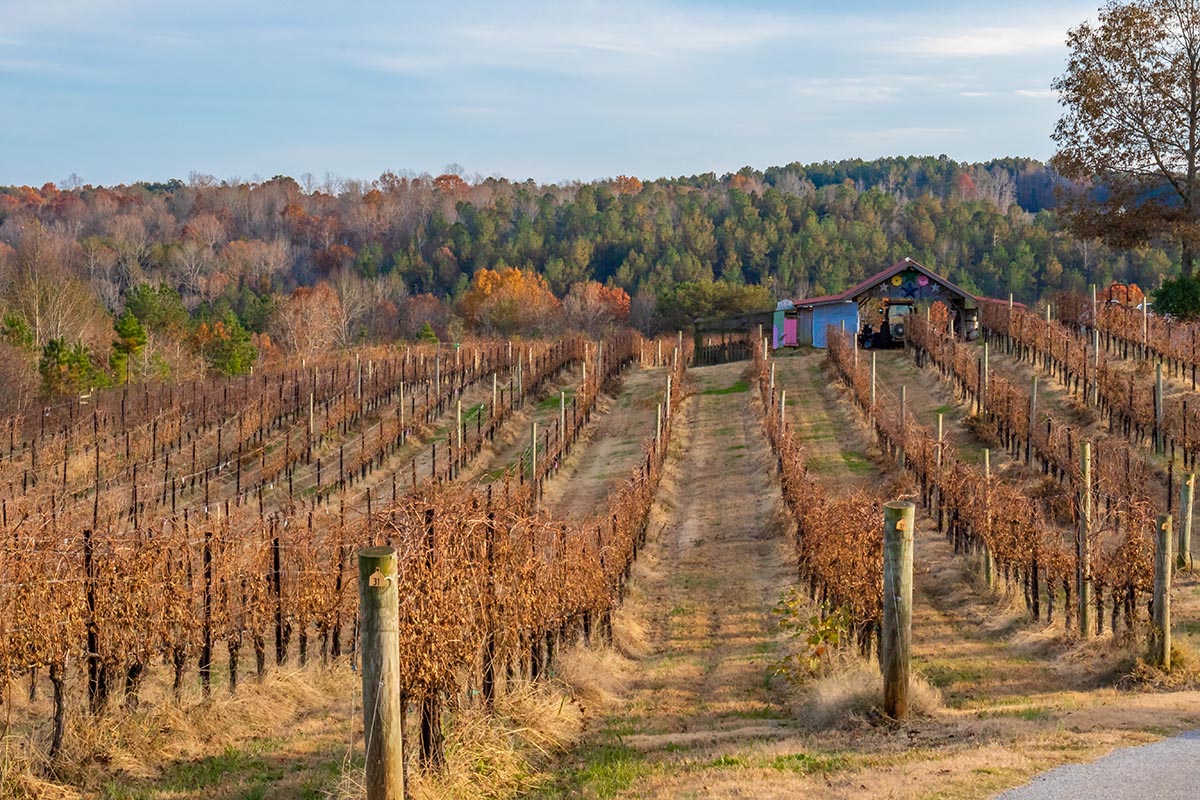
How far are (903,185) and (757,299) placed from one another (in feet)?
216

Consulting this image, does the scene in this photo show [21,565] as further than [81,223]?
No

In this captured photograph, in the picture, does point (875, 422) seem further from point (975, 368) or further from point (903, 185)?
point (903, 185)

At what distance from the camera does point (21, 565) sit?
27.6 feet

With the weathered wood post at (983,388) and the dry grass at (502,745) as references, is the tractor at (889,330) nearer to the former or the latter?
the weathered wood post at (983,388)

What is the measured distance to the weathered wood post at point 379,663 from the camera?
19.2ft

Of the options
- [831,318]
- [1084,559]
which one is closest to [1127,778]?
[1084,559]

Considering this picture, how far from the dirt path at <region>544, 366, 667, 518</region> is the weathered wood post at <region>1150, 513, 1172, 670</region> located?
1094 centimetres

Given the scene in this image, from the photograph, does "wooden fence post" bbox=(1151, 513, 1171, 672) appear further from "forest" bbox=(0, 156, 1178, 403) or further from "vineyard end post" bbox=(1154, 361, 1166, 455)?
"forest" bbox=(0, 156, 1178, 403)

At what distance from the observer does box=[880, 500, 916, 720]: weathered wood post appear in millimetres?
8320

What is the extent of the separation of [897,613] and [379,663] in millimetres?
3901

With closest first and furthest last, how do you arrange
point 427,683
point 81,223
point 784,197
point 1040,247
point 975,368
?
1. point 427,683
2. point 975,368
3. point 1040,247
4. point 784,197
5. point 81,223

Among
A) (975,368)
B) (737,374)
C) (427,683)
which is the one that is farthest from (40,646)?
(737,374)

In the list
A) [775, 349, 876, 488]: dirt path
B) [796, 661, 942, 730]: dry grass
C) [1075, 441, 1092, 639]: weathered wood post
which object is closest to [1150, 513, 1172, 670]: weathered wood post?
[1075, 441, 1092, 639]: weathered wood post

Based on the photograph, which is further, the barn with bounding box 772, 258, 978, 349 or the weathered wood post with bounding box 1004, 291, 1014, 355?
the barn with bounding box 772, 258, 978, 349
